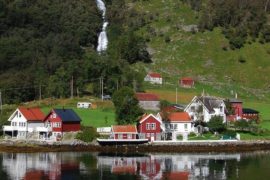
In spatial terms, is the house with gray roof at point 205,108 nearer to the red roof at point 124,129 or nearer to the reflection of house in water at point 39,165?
the red roof at point 124,129

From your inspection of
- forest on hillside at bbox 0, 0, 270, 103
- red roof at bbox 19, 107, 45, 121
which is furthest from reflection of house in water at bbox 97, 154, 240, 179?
forest on hillside at bbox 0, 0, 270, 103

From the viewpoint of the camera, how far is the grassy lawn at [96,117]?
95.8m

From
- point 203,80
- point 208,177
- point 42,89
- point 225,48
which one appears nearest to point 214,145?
point 208,177

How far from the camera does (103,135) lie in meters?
87.2

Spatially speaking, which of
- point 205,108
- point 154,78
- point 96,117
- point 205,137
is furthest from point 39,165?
point 154,78

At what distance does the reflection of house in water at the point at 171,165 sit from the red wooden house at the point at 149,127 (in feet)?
32.5

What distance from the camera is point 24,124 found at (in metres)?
93.4

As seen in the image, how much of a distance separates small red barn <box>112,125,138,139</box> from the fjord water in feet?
22.1

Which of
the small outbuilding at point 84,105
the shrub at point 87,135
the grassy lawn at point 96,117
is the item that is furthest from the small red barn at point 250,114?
the shrub at point 87,135

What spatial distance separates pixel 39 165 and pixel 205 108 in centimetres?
3636

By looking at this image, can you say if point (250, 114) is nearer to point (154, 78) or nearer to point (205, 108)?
point (205, 108)

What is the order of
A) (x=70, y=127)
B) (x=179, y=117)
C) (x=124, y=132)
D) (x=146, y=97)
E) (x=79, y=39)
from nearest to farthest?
1. (x=124, y=132)
2. (x=70, y=127)
3. (x=179, y=117)
4. (x=146, y=97)
5. (x=79, y=39)

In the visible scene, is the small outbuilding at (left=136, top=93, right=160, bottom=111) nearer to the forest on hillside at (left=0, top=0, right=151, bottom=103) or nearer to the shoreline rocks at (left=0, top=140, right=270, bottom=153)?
the forest on hillside at (left=0, top=0, right=151, bottom=103)

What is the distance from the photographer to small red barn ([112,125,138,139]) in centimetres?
8588
